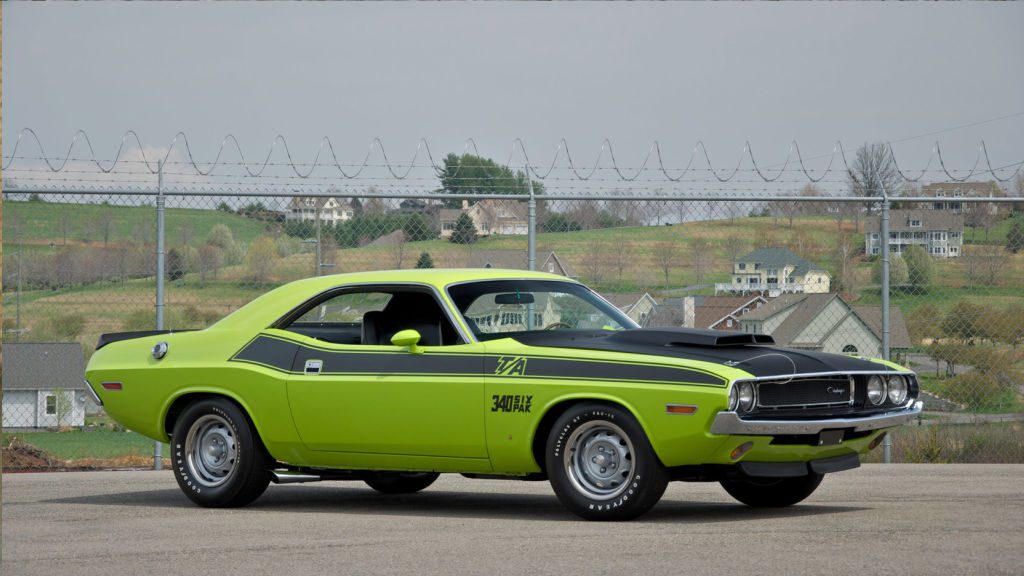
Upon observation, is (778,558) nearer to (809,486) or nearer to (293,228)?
(809,486)

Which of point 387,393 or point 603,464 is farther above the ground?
point 387,393

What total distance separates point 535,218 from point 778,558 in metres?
7.04

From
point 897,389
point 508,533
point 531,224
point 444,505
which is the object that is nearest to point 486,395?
point 508,533

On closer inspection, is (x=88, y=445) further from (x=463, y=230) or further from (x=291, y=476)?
(x=291, y=476)

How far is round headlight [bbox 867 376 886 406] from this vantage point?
8227 millimetres

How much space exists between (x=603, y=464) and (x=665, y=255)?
5845mm

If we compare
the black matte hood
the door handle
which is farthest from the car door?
the black matte hood

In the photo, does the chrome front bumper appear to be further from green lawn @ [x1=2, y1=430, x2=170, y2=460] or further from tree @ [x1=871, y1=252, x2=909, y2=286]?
green lawn @ [x1=2, y1=430, x2=170, y2=460]

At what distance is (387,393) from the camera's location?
842cm

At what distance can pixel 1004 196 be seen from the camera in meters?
13.5

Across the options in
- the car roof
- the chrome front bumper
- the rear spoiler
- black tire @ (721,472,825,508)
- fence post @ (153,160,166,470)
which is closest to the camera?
the chrome front bumper

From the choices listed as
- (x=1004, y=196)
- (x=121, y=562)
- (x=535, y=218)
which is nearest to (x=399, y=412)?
(x=121, y=562)

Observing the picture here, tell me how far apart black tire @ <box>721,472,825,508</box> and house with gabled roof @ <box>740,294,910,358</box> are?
443 cm

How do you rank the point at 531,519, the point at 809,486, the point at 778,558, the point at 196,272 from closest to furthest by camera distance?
the point at 778,558, the point at 531,519, the point at 809,486, the point at 196,272
